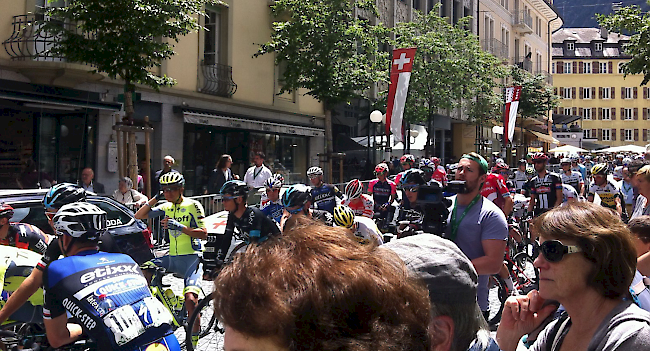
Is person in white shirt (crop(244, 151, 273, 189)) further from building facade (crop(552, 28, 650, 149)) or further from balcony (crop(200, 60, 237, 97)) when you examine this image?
building facade (crop(552, 28, 650, 149))

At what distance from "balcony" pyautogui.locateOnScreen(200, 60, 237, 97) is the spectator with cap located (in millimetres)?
18538

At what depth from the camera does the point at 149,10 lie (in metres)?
12.7

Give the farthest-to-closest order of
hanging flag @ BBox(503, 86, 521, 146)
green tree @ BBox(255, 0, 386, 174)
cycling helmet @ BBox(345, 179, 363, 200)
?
1. hanging flag @ BBox(503, 86, 521, 146)
2. green tree @ BBox(255, 0, 386, 174)
3. cycling helmet @ BBox(345, 179, 363, 200)

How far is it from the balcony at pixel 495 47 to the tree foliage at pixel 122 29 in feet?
116

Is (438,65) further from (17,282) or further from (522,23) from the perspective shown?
(522,23)

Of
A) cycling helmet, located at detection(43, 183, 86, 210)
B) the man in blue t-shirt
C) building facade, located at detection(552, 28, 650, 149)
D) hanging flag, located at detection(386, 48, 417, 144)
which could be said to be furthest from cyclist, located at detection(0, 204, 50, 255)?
building facade, located at detection(552, 28, 650, 149)

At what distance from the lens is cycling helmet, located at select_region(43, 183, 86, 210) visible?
19.8ft

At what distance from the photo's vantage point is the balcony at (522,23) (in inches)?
2162

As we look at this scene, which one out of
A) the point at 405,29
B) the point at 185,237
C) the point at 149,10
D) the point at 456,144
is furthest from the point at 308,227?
the point at 456,144

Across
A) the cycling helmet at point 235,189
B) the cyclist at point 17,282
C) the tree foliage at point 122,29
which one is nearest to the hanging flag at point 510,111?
the tree foliage at point 122,29

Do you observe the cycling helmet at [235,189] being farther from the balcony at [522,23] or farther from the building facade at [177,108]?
the balcony at [522,23]

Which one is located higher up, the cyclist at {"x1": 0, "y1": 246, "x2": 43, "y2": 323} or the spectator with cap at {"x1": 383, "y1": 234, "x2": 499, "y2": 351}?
the spectator with cap at {"x1": 383, "y1": 234, "x2": 499, "y2": 351}

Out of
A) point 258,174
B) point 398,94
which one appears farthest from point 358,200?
point 398,94

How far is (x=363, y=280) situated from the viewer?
122 cm
